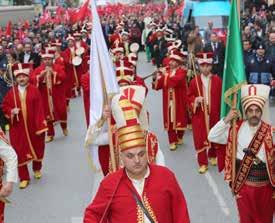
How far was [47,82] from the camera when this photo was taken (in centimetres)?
1424

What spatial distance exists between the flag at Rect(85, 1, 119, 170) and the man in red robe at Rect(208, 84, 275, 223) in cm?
119

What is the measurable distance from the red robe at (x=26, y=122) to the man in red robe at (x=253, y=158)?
4.33 meters

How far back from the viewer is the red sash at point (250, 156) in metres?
6.49

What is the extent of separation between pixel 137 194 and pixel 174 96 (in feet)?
27.6

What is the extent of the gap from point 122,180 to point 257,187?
239 cm

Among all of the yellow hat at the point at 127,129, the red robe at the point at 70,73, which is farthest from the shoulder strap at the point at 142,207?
the red robe at the point at 70,73

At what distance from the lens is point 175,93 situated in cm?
1278

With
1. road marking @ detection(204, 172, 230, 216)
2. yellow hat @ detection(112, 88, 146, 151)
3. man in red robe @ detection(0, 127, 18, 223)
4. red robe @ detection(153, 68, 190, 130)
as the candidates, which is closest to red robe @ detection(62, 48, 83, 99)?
red robe @ detection(153, 68, 190, 130)

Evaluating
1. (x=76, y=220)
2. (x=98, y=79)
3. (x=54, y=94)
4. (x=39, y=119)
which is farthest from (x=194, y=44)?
(x=98, y=79)

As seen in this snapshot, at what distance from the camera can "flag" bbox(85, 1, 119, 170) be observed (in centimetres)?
687

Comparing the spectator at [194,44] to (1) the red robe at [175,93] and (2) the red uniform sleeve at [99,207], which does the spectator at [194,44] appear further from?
(2) the red uniform sleeve at [99,207]

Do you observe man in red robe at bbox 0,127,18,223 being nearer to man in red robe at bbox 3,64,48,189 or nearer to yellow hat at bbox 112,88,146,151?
yellow hat at bbox 112,88,146,151

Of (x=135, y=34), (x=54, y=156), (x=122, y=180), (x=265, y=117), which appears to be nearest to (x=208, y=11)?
(x=135, y=34)

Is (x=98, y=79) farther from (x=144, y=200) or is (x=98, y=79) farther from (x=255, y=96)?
(x=144, y=200)
